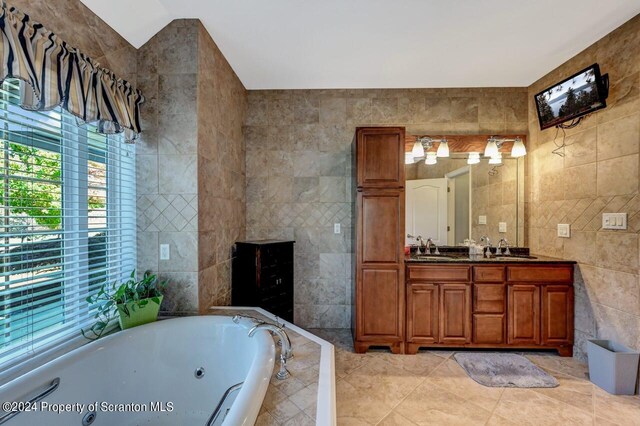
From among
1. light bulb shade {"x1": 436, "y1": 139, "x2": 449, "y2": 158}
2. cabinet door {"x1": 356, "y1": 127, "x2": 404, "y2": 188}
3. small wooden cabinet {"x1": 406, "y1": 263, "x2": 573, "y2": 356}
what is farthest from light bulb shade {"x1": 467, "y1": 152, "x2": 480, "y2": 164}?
small wooden cabinet {"x1": 406, "y1": 263, "x2": 573, "y2": 356}

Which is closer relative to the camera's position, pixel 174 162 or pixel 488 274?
pixel 174 162

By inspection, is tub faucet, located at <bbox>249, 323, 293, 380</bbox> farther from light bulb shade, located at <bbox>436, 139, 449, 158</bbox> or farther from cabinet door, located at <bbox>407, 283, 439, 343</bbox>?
light bulb shade, located at <bbox>436, 139, 449, 158</bbox>

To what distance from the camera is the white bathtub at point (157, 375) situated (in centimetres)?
108

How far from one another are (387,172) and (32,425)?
96.6 inches

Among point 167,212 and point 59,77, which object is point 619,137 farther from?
point 59,77

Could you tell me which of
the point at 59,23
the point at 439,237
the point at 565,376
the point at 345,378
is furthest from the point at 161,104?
the point at 565,376

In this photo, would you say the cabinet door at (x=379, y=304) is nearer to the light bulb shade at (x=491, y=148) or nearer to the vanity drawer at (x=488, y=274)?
the vanity drawer at (x=488, y=274)

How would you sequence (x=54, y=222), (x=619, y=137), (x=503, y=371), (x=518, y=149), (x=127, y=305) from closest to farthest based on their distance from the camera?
(x=54, y=222)
(x=127, y=305)
(x=619, y=137)
(x=503, y=371)
(x=518, y=149)

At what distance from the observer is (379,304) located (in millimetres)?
2328

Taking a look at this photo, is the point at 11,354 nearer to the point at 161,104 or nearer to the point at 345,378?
the point at 161,104

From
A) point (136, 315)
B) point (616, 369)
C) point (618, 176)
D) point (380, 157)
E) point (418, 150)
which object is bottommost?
point (616, 369)

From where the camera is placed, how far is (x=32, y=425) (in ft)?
3.26

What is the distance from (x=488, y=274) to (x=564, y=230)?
815 mm

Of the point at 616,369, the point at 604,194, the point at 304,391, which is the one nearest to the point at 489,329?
the point at 616,369
